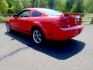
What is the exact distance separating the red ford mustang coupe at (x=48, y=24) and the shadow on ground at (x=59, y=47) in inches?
13.8

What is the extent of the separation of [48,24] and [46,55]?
1.29 m

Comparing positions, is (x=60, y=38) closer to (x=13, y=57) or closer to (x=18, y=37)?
(x=13, y=57)

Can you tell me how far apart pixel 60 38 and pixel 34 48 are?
1059mm

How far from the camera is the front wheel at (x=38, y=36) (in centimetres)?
759

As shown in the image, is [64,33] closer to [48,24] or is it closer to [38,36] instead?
[48,24]

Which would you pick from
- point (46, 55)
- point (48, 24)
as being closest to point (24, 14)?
point (48, 24)

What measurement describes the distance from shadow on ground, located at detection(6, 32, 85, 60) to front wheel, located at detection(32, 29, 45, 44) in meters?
0.21

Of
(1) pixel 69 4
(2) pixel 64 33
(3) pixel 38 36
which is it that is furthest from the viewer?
(1) pixel 69 4

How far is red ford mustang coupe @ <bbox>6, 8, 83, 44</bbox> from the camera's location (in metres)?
6.82

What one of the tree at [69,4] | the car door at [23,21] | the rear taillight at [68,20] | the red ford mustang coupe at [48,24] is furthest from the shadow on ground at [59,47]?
the tree at [69,4]

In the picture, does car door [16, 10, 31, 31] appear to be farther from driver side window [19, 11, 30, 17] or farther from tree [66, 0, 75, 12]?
tree [66, 0, 75, 12]

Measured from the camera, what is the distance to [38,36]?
25.7 ft

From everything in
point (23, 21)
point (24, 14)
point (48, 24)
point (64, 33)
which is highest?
point (24, 14)

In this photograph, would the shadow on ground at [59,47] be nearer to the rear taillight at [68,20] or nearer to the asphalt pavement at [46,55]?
the asphalt pavement at [46,55]
